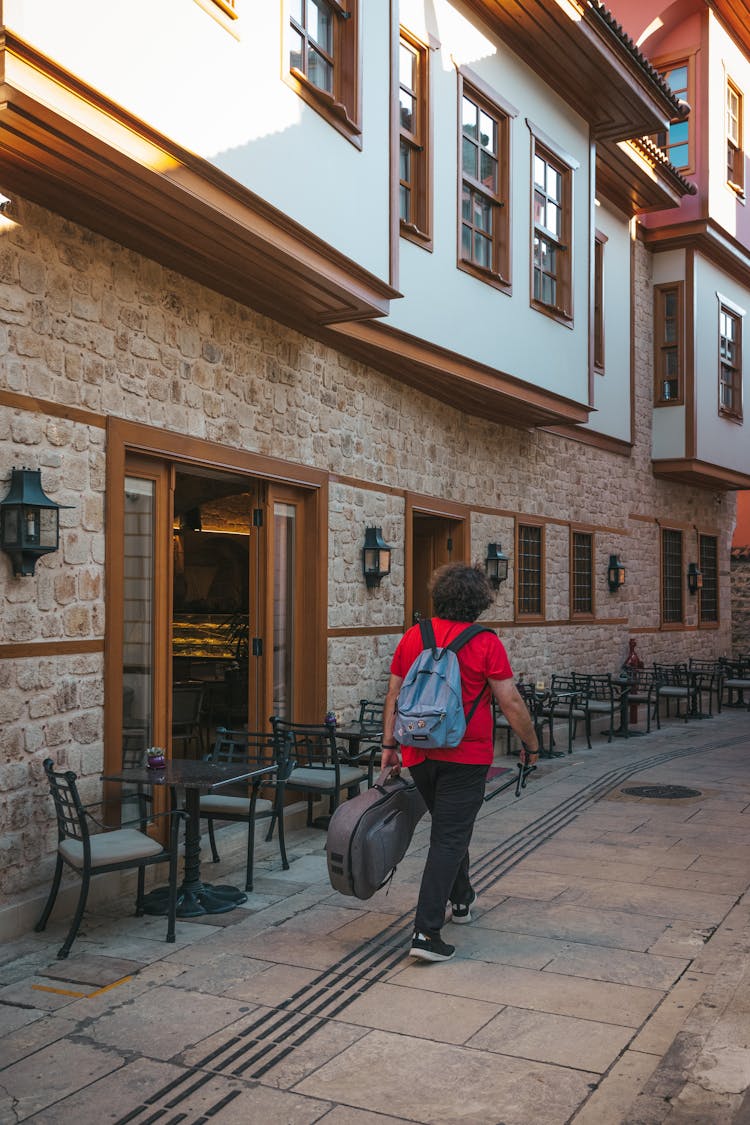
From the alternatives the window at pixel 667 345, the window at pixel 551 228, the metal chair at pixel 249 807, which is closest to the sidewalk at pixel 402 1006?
the metal chair at pixel 249 807

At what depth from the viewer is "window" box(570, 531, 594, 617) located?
14.2 m

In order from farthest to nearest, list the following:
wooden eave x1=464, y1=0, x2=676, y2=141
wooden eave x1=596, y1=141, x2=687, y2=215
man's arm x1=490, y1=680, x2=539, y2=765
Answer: wooden eave x1=596, y1=141, x2=687, y2=215, wooden eave x1=464, y1=0, x2=676, y2=141, man's arm x1=490, y1=680, x2=539, y2=765

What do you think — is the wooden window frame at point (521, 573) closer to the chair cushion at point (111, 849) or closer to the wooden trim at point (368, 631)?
the wooden trim at point (368, 631)

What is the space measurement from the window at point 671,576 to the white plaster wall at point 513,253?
574 centimetres

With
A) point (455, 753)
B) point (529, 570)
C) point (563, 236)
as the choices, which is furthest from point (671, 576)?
point (455, 753)

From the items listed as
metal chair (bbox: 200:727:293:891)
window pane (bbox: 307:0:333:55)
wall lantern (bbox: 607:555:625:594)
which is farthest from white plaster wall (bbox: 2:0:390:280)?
wall lantern (bbox: 607:555:625:594)

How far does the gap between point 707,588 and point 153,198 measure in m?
15.4

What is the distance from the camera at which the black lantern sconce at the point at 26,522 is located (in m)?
5.21

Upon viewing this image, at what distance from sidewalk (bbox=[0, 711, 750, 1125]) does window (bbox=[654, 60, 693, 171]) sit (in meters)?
12.8

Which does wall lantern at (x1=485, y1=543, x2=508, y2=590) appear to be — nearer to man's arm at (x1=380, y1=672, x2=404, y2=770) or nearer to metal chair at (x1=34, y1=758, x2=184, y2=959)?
man's arm at (x1=380, y1=672, x2=404, y2=770)

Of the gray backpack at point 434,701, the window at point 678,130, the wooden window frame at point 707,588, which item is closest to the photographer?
the gray backpack at point 434,701

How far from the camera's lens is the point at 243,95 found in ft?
19.6

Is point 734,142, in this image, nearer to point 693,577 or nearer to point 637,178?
point 637,178

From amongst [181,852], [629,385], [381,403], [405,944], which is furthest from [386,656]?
[629,385]
